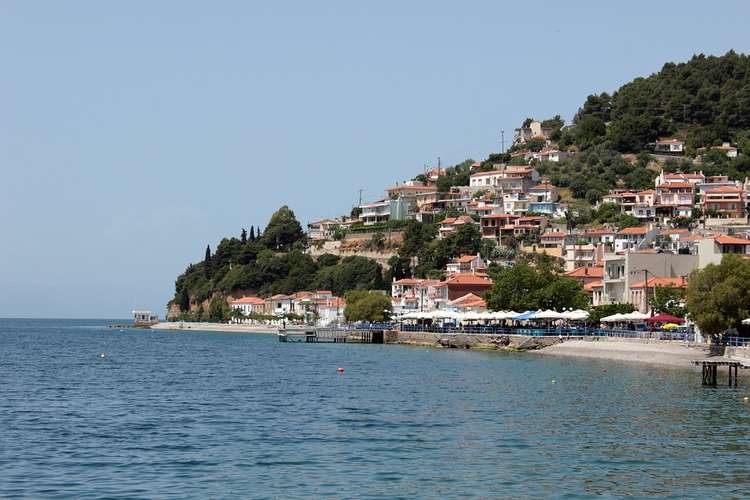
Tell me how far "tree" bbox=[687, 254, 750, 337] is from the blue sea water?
11.3ft

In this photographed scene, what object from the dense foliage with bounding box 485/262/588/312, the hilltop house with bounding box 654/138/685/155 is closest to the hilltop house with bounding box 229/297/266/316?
the hilltop house with bounding box 654/138/685/155

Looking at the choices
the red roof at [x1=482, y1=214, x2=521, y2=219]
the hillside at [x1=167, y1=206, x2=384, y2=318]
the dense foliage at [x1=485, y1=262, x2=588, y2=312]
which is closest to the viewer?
the dense foliage at [x1=485, y1=262, x2=588, y2=312]

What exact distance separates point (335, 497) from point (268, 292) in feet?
536

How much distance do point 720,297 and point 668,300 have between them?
22312 mm

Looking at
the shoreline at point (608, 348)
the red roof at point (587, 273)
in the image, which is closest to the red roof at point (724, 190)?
the red roof at point (587, 273)

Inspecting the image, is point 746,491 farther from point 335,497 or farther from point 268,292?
point 268,292

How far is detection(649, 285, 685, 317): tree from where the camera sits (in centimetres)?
8404

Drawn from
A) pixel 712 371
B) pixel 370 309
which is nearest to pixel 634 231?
pixel 370 309

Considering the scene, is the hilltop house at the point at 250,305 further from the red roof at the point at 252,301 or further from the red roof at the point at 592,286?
the red roof at the point at 592,286

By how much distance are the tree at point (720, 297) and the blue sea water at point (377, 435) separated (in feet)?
11.3

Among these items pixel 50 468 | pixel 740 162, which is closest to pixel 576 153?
pixel 740 162

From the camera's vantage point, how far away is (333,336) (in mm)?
122750

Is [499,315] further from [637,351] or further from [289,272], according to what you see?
[289,272]

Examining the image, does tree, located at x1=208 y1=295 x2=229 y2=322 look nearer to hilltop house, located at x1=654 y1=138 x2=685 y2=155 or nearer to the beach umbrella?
hilltop house, located at x1=654 y1=138 x2=685 y2=155
